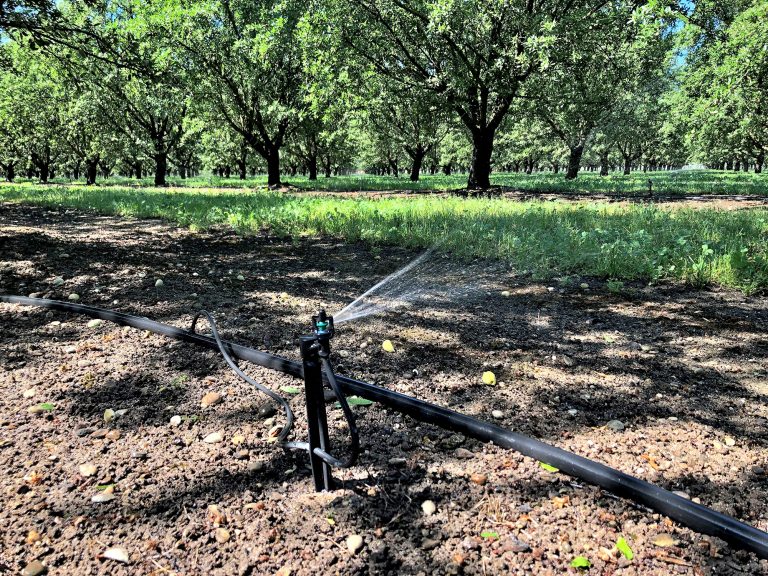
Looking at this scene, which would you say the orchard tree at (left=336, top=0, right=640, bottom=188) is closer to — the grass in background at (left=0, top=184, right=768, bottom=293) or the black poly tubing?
the grass in background at (left=0, top=184, right=768, bottom=293)

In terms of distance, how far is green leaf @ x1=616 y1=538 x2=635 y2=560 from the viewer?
5.01 feet

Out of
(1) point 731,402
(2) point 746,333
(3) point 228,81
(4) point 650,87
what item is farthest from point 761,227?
(4) point 650,87

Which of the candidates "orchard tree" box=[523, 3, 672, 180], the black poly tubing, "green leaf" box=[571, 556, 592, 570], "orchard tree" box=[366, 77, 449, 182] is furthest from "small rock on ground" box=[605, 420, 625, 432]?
"orchard tree" box=[366, 77, 449, 182]

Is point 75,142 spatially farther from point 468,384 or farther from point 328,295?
point 468,384

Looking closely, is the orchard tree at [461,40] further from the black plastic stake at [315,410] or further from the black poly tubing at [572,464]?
the black plastic stake at [315,410]

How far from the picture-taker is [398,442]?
7.11 feet

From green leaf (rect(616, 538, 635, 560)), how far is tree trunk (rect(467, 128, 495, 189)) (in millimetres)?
15539

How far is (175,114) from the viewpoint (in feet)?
79.6

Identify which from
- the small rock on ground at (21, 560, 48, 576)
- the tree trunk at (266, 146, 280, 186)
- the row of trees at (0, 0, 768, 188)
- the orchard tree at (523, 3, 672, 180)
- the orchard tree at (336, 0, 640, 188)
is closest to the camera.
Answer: the small rock on ground at (21, 560, 48, 576)

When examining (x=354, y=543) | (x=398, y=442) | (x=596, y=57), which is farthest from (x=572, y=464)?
(x=596, y=57)

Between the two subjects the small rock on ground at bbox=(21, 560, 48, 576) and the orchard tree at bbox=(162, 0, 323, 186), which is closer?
the small rock on ground at bbox=(21, 560, 48, 576)

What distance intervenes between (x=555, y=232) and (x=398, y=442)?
550cm

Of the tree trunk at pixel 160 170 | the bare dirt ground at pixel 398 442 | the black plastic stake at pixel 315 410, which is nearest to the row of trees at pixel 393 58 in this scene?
the tree trunk at pixel 160 170

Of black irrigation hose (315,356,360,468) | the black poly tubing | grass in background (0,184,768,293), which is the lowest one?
the black poly tubing
